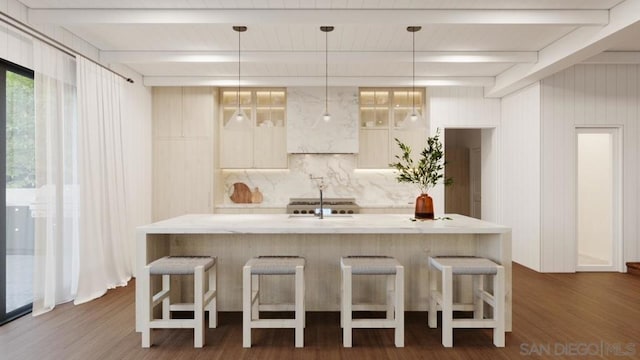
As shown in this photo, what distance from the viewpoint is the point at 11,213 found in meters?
3.34

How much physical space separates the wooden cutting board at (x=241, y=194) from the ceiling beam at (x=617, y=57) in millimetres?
5083

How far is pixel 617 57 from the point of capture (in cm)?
477

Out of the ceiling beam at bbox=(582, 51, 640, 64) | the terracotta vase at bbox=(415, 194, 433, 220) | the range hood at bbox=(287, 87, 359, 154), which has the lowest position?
the terracotta vase at bbox=(415, 194, 433, 220)

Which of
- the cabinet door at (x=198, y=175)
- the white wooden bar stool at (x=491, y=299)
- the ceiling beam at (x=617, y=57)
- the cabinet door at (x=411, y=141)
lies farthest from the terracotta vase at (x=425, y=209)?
the cabinet door at (x=198, y=175)

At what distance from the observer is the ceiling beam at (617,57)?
4.75 meters

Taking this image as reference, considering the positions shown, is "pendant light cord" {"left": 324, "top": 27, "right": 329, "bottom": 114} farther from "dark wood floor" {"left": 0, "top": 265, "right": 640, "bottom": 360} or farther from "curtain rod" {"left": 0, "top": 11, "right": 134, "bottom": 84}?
"dark wood floor" {"left": 0, "top": 265, "right": 640, "bottom": 360}

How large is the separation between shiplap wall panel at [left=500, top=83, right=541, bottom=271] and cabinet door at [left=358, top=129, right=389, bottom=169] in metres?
1.84

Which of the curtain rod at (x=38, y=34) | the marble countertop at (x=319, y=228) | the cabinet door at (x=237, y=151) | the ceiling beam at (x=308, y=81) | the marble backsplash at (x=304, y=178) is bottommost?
the marble countertop at (x=319, y=228)

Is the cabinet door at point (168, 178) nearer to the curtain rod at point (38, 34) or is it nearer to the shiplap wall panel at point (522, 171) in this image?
the curtain rod at point (38, 34)

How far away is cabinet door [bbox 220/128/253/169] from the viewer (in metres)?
5.96

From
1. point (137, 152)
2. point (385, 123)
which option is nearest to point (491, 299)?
point (385, 123)

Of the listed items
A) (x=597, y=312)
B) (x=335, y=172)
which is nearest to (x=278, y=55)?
(x=335, y=172)

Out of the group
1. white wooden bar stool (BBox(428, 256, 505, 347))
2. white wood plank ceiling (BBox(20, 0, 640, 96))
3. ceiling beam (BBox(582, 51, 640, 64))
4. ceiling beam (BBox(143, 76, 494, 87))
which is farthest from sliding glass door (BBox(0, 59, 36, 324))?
ceiling beam (BBox(582, 51, 640, 64))

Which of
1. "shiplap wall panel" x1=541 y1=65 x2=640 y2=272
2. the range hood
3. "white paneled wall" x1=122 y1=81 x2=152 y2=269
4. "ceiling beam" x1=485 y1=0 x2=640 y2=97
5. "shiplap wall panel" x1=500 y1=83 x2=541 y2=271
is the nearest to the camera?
"ceiling beam" x1=485 y1=0 x2=640 y2=97
